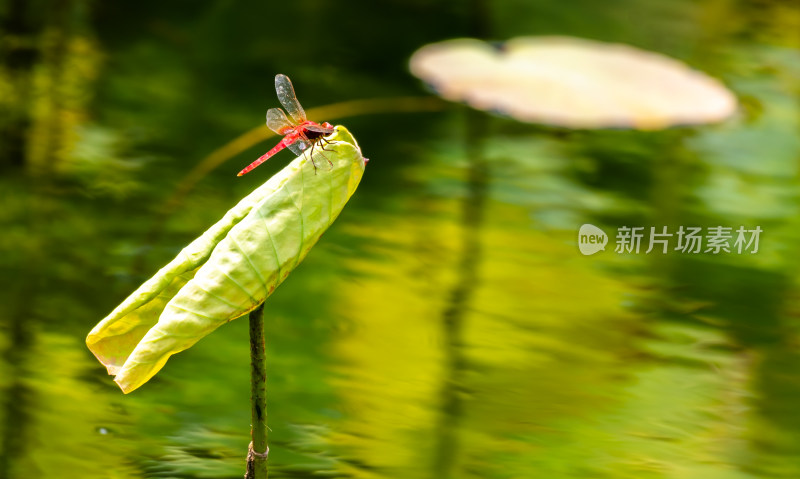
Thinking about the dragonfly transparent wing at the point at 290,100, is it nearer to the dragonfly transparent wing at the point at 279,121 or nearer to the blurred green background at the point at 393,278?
the dragonfly transparent wing at the point at 279,121

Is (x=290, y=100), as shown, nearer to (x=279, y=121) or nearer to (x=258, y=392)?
(x=279, y=121)

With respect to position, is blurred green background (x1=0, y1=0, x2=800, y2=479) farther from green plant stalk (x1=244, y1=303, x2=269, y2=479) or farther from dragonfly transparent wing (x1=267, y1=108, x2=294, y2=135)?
dragonfly transparent wing (x1=267, y1=108, x2=294, y2=135)

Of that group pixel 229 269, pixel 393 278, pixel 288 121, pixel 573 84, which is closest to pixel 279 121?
pixel 288 121

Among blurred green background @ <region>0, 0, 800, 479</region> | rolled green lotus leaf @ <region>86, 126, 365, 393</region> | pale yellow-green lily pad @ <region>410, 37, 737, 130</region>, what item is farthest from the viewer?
pale yellow-green lily pad @ <region>410, 37, 737, 130</region>

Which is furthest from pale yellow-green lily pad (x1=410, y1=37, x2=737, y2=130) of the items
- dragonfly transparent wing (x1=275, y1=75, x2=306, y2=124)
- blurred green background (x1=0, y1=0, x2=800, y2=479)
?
dragonfly transparent wing (x1=275, y1=75, x2=306, y2=124)

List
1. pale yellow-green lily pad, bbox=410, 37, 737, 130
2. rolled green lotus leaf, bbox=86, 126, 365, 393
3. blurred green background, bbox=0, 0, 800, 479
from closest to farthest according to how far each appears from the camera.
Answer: rolled green lotus leaf, bbox=86, 126, 365, 393 < blurred green background, bbox=0, 0, 800, 479 < pale yellow-green lily pad, bbox=410, 37, 737, 130

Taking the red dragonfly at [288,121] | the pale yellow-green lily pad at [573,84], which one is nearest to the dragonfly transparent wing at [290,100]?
the red dragonfly at [288,121]
